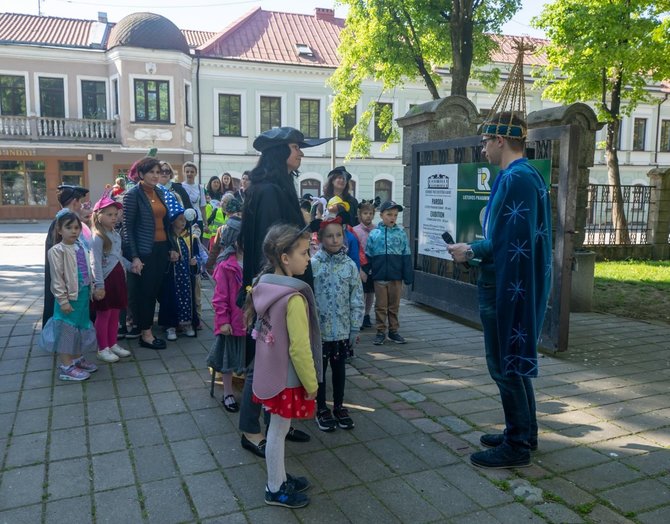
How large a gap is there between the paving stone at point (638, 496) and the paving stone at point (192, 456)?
228cm

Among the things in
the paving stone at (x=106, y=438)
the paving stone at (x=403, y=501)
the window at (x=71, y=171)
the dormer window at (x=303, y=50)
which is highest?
the dormer window at (x=303, y=50)

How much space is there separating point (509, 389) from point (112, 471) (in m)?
2.43

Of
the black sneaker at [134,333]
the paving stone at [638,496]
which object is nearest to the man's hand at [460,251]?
the paving stone at [638,496]

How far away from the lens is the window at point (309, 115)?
3030cm

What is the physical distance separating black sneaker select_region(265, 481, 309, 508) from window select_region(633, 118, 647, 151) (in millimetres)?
38604

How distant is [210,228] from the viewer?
9.55 meters

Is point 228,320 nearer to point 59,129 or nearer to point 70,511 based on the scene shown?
point 70,511

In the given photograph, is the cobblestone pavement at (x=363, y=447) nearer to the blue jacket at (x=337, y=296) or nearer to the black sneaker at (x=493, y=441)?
the black sneaker at (x=493, y=441)

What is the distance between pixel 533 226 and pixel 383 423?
1.79m

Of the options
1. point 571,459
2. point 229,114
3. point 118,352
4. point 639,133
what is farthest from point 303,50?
point 571,459

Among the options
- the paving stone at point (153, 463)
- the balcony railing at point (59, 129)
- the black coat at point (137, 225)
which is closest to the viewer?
the paving stone at point (153, 463)

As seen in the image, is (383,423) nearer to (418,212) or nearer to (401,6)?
(418,212)

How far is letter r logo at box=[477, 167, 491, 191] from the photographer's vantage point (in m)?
6.77

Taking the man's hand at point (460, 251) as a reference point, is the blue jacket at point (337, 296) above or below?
below
